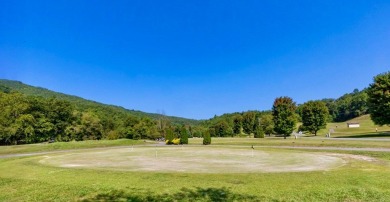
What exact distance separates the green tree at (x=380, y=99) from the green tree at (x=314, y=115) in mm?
15692

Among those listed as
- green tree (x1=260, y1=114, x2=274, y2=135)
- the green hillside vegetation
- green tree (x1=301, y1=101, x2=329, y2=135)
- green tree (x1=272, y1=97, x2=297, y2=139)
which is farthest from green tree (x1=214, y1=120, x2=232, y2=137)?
green tree (x1=272, y1=97, x2=297, y2=139)

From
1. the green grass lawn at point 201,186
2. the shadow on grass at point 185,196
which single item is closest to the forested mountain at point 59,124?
the green grass lawn at point 201,186

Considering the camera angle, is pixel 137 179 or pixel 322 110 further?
pixel 322 110

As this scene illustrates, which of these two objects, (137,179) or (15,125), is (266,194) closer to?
(137,179)

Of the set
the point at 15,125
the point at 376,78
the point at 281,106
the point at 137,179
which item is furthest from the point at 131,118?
the point at 137,179

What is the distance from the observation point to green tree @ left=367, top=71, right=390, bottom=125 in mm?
48881

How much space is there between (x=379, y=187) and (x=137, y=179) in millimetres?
11194

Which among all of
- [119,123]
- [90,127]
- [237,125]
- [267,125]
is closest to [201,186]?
[90,127]

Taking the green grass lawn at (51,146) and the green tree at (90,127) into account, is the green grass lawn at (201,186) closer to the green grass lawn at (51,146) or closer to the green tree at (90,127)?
the green grass lawn at (51,146)

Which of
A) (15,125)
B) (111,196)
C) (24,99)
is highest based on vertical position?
(24,99)

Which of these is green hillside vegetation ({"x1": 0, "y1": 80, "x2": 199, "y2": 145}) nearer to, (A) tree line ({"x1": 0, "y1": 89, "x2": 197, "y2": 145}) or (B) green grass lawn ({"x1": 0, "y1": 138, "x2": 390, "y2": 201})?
(A) tree line ({"x1": 0, "y1": 89, "x2": 197, "y2": 145})

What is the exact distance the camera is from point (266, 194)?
11141 mm

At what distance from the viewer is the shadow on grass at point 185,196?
35.5 ft

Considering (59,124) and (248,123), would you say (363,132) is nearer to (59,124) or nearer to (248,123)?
(248,123)
